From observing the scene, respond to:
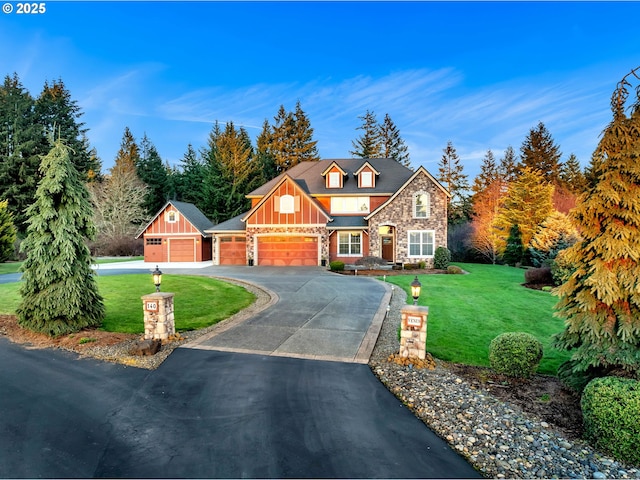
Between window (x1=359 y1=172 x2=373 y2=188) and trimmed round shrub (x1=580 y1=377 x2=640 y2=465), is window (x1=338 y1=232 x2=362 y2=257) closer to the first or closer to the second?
window (x1=359 y1=172 x2=373 y2=188)

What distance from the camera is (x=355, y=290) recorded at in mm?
14398

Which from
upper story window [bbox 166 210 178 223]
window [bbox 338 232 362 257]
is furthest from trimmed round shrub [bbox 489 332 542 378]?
upper story window [bbox 166 210 178 223]

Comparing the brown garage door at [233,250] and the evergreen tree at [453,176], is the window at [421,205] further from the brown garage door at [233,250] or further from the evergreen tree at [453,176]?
the evergreen tree at [453,176]

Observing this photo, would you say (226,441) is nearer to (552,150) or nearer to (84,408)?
(84,408)

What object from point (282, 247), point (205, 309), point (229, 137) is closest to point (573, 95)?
point (205, 309)

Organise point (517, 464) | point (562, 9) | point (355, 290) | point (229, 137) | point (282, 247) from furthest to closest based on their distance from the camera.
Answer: point (229, 137) → point (282, 247) → point (355, 290) → point (562, 9) → point (517, 464)

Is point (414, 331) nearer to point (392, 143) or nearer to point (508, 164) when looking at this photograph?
point (392, 143)

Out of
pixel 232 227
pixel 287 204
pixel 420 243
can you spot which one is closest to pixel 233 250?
pixel 232 227

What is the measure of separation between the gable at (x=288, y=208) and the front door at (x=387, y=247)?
15.7 ft

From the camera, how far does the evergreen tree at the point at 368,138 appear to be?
4806 cm

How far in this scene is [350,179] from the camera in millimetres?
28031

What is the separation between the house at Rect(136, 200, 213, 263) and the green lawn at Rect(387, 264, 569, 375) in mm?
18061

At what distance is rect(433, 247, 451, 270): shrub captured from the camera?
72.5 ft

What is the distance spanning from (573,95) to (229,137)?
37567 mm
